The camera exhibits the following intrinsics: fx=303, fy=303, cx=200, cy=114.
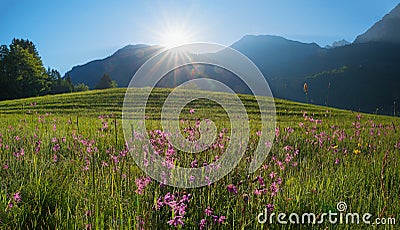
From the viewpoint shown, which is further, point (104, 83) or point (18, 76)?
point (104, 83)

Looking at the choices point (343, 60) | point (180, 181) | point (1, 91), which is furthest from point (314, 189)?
point (343, 60)

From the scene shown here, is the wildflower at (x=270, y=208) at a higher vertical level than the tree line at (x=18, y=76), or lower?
lower

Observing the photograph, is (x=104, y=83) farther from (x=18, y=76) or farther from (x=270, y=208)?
(x=270, y=208)

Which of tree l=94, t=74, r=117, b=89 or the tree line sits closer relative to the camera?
the tree line

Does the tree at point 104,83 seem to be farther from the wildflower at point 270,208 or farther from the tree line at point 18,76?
the wildflower at point 270,208

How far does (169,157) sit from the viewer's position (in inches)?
122

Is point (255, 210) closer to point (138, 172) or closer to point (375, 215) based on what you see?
point (375, 215)

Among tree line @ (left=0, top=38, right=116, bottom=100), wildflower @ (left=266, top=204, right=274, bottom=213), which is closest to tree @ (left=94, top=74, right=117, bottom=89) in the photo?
tree line @ (left=0, top=38, right=116, bottom=100)

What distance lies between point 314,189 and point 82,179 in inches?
82.8

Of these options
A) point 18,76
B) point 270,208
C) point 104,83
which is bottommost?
point 270,208

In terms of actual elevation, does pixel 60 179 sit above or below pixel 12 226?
above

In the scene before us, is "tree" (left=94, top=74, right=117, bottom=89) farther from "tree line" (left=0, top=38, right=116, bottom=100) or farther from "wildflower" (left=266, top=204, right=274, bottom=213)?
"wildflower" (left=266, top=204, right=274, bottom=213)

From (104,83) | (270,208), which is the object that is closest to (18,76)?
(104,83)

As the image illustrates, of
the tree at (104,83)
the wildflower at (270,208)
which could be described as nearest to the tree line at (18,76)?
the tree at (104,83)
